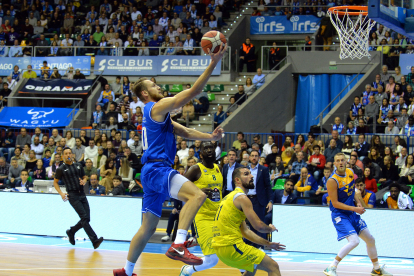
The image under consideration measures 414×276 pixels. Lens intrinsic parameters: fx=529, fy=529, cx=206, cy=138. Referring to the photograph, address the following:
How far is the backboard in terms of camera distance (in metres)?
7.96

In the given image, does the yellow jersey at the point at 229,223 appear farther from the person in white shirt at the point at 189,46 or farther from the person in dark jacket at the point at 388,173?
the person in white shirt at the point at 189,46

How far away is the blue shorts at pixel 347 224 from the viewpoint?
7918 mm

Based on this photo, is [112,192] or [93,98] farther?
[93,98]

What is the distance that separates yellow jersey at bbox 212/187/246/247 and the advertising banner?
51.3ft

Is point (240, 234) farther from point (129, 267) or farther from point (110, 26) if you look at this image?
point (110, 26)

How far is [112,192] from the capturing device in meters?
13.9

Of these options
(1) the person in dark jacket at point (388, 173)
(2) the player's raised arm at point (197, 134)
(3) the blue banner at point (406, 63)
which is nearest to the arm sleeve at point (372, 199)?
(1) the person in dark jacket at point (388, 173)

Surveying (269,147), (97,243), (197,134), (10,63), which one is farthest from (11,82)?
(197,134)

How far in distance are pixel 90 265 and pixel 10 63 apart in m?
16.9

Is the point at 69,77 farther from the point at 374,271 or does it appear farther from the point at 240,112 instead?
the point at 374,271

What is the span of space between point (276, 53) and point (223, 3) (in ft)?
15.8

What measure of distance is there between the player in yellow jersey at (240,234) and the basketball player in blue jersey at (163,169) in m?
0.79

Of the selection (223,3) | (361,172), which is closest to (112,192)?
(361,172)

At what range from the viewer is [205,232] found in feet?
22.8
